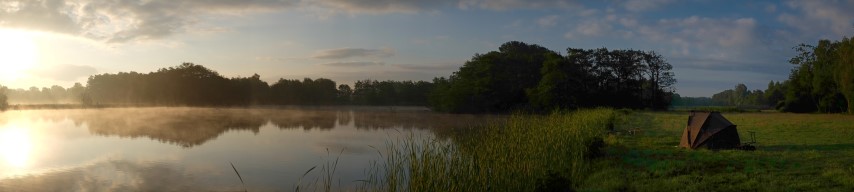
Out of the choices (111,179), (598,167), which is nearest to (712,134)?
(598,167)

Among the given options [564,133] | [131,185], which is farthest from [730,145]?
[131,185]

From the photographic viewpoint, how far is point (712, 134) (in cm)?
1395

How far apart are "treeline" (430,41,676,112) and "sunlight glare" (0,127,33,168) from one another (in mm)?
38207

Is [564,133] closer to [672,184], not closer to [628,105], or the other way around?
[672,184]

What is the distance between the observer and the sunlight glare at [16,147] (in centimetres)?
1522

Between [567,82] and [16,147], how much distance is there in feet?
136

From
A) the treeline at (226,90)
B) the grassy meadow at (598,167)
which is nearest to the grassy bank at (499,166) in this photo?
the grassy meadow at (598,167)

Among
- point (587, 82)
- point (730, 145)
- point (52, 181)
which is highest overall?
point (587, 82)

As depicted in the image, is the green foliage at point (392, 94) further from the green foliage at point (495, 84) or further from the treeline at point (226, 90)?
the green foliage at point (495, 84)

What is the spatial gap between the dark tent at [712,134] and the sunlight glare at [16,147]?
1785 centimetres

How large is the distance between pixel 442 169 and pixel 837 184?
6.49 meters

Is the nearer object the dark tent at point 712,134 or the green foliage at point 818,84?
the dark tent at point 712,134

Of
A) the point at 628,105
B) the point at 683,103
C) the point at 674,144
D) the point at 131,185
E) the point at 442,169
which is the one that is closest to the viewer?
the point at 442,169

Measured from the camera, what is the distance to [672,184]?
8969 mm
